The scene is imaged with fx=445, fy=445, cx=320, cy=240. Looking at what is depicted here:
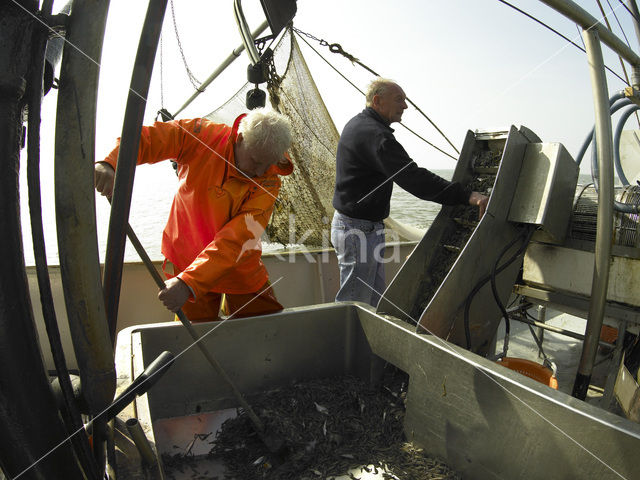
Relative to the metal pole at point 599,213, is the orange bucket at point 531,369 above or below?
below

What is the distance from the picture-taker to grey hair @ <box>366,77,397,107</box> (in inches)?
118

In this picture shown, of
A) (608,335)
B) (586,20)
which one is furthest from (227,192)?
(608,335)

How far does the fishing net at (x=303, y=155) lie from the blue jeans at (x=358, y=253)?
1.30 metres

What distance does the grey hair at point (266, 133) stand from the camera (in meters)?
1.94

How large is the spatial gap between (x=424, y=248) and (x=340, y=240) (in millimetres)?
1266

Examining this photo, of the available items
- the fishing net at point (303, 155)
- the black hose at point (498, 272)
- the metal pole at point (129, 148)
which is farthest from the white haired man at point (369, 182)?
the metal pole at point (129, 148)

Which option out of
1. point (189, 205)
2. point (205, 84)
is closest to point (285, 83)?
point (205, 84)

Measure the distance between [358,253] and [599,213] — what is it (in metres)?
1.68

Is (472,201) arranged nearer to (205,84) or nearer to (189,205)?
(189,205)

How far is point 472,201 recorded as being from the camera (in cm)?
195

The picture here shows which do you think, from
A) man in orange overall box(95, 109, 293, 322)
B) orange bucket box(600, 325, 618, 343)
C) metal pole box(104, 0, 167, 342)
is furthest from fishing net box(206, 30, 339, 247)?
metal pole box(104, 0, 167, 342)

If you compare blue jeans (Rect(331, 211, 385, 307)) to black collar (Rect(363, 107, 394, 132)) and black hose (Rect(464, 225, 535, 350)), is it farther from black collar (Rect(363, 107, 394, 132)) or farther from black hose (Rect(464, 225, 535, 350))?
black hose (Rect(464, 225, 535, 350))

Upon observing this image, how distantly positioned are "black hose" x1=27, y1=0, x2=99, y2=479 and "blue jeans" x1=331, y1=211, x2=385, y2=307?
2421 mm

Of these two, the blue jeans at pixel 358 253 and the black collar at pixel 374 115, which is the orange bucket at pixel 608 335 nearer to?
the blue jeans at pixel 358 253
